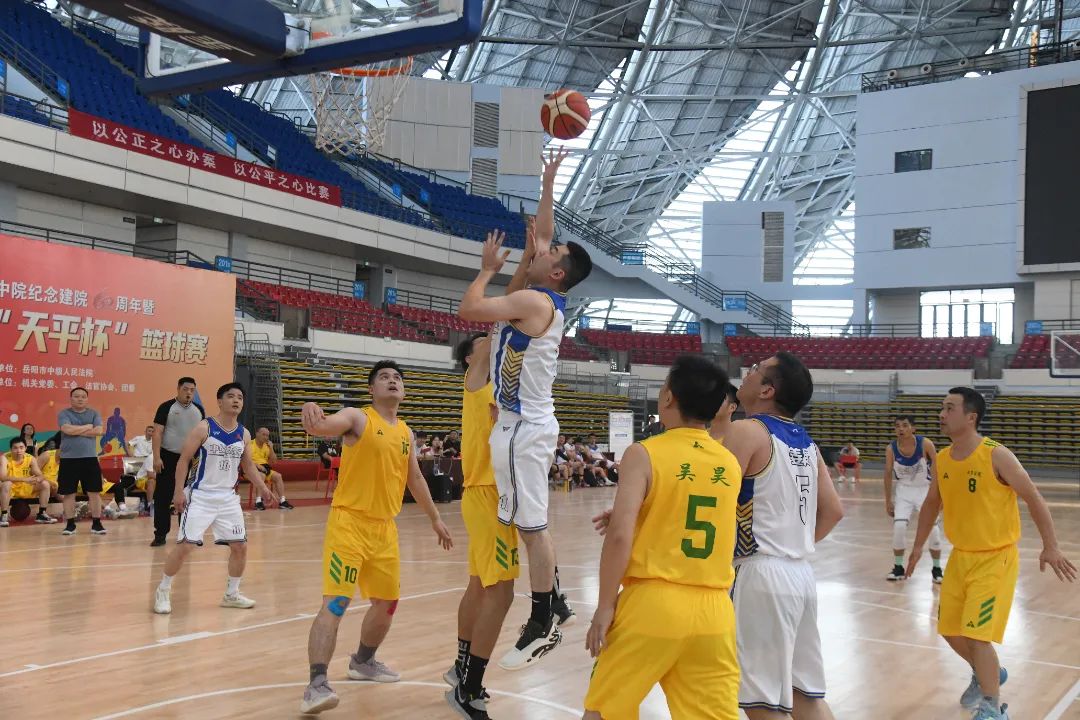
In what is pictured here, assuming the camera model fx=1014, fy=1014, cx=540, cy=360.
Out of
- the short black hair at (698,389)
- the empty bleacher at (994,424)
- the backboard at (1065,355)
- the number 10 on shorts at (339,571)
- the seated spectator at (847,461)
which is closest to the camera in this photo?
the short black hair at (698,389)

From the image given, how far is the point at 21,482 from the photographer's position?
12383mm

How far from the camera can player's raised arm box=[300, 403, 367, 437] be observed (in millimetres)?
4457

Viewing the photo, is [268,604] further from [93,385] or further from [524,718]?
[93,385]

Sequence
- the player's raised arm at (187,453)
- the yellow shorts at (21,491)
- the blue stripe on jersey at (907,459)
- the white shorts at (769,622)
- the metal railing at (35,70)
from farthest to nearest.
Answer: the metal railing at (35,70) < the yellow shorts at (21,491) < the blue stripe on jersey at (907,459) < the player's raised arm at (187,453) < the white shorts at (769,622)

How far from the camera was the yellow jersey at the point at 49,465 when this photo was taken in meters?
12.7

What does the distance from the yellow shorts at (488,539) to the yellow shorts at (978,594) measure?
2118 millimetres

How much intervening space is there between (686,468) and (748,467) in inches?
20.3

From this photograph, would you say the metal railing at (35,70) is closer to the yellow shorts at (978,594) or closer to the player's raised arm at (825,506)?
the yellow shorts at (978,594)

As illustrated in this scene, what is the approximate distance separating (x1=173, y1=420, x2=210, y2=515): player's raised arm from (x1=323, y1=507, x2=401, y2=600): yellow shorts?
2.58 metres

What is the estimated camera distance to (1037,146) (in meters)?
26.9

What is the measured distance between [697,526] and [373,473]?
A: 2492 millimetres

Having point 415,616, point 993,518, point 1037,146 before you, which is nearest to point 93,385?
point 415,616

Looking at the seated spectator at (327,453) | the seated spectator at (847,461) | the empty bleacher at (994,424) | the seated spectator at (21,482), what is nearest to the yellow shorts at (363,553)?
the seated spectator at (21,482)

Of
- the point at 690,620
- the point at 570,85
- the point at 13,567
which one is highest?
the point at 570,85
